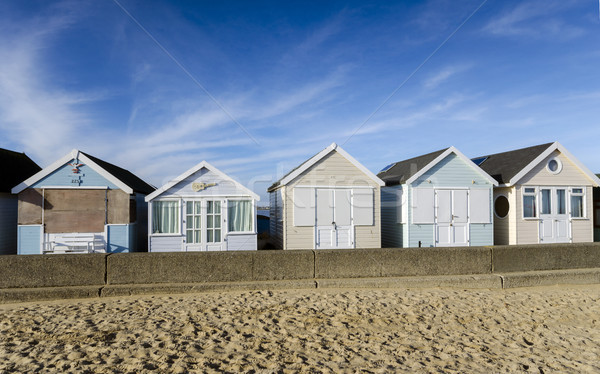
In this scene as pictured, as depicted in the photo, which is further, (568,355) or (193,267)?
(193,267)

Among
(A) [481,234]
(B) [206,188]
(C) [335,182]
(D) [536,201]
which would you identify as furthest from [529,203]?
(B) [206,188]

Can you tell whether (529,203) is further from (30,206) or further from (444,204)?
(30,206)

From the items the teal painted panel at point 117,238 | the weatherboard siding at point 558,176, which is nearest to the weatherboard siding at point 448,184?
the weatherboard siding at point 558,176

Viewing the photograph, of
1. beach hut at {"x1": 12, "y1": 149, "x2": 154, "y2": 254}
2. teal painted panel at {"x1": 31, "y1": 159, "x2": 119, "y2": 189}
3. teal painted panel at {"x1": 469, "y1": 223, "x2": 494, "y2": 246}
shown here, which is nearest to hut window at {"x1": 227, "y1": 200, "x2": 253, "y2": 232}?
beach hut at {"x1": 12, "y1": 149, "x2": 154, "y2": 254}

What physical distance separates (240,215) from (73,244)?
550 cm

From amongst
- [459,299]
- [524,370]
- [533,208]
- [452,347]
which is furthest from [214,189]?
[533,208]

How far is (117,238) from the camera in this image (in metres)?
12.4

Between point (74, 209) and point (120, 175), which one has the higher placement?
point (120, 175)

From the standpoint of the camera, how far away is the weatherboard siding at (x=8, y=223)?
496 inches

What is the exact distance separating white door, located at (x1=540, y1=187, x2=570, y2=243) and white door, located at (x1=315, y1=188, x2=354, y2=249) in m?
8.33

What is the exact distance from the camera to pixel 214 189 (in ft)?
42.3

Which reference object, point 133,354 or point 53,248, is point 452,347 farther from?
point 53,248

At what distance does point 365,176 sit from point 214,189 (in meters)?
5.58

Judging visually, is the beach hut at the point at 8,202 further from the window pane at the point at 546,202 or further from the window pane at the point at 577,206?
the window pane at the point at 577,206
